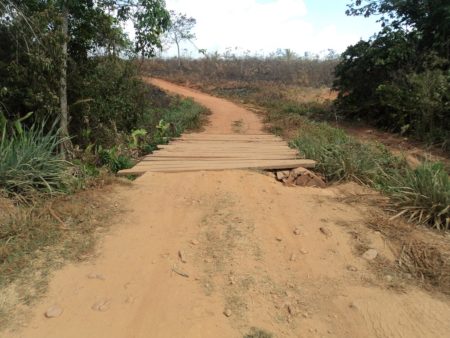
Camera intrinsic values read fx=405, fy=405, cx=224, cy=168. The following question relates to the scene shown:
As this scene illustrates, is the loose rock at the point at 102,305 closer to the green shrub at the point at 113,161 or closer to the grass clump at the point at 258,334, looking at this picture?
the grass clump at the point at 258,334

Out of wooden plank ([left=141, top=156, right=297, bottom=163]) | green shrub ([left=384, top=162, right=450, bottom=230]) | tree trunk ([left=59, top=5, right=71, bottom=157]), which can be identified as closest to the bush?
wooden plank ([left=141, top=156, right=297, bottom=163])

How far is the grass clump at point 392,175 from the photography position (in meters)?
4.27

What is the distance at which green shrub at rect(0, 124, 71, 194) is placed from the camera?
14.1ft

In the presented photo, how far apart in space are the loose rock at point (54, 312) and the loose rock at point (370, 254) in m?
2.54

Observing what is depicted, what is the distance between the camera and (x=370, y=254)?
144 inches

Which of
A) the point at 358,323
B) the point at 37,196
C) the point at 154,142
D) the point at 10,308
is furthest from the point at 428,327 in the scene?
the point at 154,142

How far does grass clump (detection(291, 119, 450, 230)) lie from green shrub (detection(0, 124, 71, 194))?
3.65 meters

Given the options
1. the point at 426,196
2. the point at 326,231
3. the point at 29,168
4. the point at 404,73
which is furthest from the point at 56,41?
the point at 404,73

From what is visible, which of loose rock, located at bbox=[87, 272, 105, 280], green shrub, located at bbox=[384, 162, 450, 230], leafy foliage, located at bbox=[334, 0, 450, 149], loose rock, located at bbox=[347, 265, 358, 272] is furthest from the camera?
leafy foliage, located at bbox=[334, 0, 450, 149]

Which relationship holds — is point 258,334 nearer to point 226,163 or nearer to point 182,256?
point 182,256

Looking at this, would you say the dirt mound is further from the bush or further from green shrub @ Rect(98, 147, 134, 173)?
green shrub @ Rect(98, 147, 134, 173)

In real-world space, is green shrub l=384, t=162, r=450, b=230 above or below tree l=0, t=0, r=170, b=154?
below

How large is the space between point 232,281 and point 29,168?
106 inches

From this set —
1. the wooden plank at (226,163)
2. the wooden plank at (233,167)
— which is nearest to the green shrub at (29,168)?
the wooden plank at (233,167)
